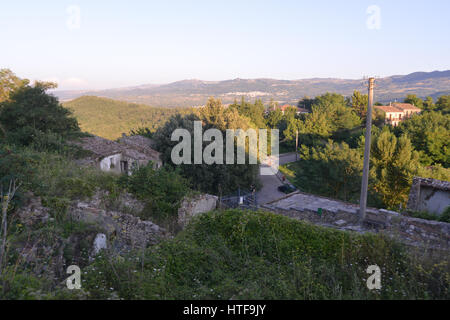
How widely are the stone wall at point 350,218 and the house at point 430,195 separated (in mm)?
1854

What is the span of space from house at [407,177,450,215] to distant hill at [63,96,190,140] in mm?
41728

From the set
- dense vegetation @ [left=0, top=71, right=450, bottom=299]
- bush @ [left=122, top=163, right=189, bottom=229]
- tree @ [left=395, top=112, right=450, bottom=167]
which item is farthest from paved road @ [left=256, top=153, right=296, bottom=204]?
dense vegetation @ [left=0, top=71, right=450, bottom=299]

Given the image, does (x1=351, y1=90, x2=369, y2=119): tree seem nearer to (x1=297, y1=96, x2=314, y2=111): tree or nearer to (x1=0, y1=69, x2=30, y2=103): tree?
(x1=297, y1=96, x2=314, y2=111): tree

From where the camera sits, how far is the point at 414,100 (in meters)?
60.7

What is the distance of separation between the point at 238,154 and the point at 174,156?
14.8ft

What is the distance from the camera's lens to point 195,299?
328 cm

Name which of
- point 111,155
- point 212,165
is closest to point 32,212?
point 111,155

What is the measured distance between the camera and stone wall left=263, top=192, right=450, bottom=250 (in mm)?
7703

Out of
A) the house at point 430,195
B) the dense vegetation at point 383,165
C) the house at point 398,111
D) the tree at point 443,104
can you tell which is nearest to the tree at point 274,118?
the house at point 398,111

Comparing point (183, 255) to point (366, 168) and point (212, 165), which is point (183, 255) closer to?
point (366, 168)

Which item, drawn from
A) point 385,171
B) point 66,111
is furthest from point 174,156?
point 385,171

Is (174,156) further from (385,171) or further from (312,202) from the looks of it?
(385,171)

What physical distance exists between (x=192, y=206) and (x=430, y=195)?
10.3 meters

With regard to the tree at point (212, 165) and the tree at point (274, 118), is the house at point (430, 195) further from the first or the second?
the tree at point (274, 118)
